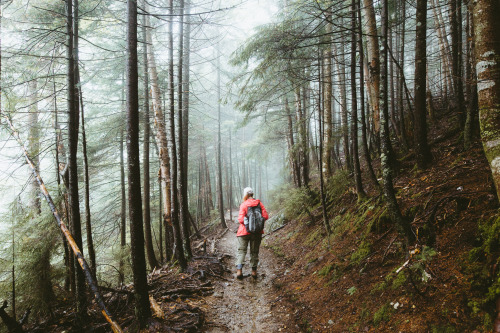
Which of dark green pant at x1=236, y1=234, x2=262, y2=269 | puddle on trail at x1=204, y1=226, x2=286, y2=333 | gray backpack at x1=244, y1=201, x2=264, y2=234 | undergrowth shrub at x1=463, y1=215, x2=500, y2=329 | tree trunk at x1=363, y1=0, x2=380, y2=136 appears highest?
tree trunk at x1=363, y1=0, x2=380, y2=136

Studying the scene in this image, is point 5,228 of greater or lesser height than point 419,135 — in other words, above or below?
below

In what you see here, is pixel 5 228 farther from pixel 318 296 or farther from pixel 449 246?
pixel 449 246

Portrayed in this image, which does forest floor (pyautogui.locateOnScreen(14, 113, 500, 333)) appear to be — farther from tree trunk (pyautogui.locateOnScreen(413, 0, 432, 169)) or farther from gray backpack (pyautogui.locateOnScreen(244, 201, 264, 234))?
gray backpack (pyautogui.locateOnScreen(244, 201, 264, 234))

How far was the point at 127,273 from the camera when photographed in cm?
1063

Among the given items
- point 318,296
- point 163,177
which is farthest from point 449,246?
point 163,177

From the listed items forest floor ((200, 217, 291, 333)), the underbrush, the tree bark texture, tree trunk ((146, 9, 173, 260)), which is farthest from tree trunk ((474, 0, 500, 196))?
tree trunk ((146, 9, 173, 260))

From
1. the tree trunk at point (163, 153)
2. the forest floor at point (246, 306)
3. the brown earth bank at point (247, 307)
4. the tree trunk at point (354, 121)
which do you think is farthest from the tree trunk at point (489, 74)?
the tree trunk at point (163, 153)

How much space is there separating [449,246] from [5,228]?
29.9 feet

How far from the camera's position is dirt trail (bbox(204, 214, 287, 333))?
4.09 m

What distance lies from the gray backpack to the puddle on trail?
1353 mm

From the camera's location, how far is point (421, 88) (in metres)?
4.98

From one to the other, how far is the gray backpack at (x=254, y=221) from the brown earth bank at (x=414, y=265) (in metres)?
1.40

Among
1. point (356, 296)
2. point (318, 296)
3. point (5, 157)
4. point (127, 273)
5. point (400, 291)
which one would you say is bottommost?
point (127, 273)

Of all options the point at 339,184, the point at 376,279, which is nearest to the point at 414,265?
the point at 376,279
